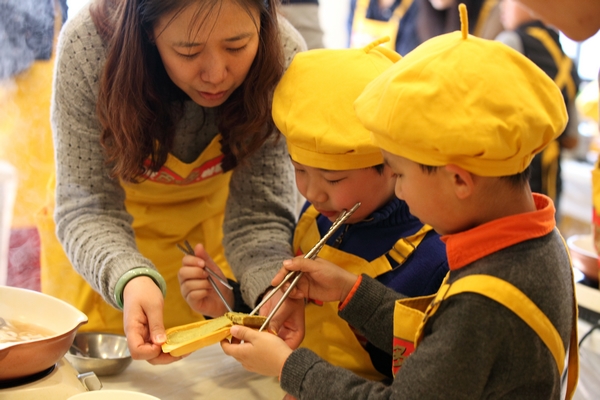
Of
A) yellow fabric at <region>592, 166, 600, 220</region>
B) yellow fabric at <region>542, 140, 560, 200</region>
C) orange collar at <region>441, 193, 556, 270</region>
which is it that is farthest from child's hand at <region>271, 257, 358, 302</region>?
yellow fabric at <region>542, 140, 560, 200</region>

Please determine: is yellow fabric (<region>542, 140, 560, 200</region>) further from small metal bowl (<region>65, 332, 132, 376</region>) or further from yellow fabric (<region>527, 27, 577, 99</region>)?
small metal bowl (<region>65, 332, 132, 376</region>)

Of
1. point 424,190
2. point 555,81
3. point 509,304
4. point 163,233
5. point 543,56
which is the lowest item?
point 555,81

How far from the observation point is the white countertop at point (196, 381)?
3.92 feet

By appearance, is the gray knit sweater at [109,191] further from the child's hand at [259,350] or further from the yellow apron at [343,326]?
the child's hand at [259,350]

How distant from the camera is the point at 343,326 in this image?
1.32 metres

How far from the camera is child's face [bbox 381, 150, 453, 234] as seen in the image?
0.90 m

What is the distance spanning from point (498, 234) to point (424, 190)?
0.40 ft

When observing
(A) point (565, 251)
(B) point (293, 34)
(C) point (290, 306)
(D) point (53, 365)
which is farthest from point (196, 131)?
(A) point (565, 251)

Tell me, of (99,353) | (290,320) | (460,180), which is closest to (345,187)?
(290,320)

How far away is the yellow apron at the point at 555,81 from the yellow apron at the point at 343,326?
1.84m

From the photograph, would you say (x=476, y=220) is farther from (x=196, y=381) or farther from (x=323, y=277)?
(x=196, y=381)

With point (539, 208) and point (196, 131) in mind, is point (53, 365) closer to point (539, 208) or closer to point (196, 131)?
point (196, 131)

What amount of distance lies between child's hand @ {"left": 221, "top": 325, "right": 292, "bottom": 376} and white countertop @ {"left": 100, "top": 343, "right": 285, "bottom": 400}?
171mm

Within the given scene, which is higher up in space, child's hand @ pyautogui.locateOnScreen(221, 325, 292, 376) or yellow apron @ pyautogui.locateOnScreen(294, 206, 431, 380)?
child's hand @ pyautogui.locateOnScreen(221, 325, 292, 376)
